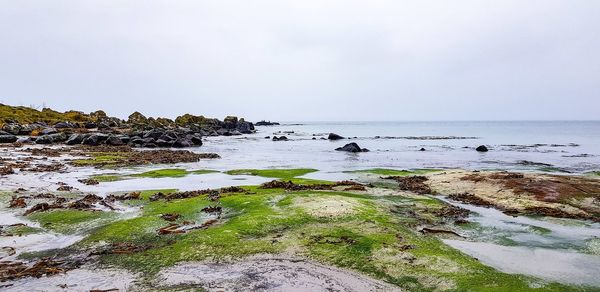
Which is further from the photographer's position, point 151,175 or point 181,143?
point 181,143

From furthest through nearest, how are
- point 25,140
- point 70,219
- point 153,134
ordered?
1. point 153,134
2. point 25,140
3. point 70,219

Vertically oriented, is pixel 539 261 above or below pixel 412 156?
above

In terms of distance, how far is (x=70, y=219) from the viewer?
17781 mm

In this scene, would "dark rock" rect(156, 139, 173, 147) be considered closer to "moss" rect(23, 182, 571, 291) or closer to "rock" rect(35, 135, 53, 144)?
"rock" rect(35, 135, 53, 144)

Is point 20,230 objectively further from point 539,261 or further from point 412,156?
point 412,156

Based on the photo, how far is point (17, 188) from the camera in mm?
25391

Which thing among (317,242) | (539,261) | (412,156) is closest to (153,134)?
(412,156)

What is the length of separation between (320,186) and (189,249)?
561 inches

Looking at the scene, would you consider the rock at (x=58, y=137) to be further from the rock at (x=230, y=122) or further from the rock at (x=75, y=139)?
the rock at (x=230, y=122)

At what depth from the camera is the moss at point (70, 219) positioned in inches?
661

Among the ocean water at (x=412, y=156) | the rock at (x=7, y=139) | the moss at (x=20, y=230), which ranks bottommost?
the ocean water at (x=412, y=156)

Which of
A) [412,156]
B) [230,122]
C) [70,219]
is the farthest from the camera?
[230,122]

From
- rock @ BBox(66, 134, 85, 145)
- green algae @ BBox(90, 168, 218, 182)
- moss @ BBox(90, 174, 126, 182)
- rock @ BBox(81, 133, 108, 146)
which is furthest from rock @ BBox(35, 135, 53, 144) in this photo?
moss @ BBox(90, 174, 126, 182)

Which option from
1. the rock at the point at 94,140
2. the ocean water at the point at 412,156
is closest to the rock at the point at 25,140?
the rock at the point at 94,140
